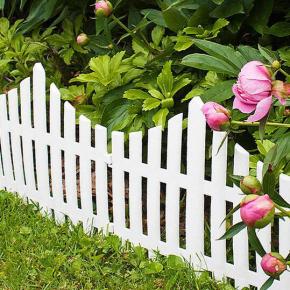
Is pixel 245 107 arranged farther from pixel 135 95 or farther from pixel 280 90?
pixel 135 95

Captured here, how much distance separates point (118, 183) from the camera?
3033mm

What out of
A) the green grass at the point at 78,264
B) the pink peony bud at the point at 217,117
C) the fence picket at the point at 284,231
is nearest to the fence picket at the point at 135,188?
the green grass at the point at 78,264

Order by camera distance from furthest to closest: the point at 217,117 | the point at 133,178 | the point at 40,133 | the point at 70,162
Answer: the point at 40,133 → the point at 70,162 → the point at 133,178 → the point at 217,117

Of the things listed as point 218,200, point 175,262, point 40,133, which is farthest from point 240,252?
point 40,133

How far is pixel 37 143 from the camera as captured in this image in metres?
3.41

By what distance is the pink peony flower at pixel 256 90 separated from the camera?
1.61 meters

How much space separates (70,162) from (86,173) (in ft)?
0.37

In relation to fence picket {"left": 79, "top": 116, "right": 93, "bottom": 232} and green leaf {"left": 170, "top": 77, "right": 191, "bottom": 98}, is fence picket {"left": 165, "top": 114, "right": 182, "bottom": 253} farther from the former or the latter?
fence picket {"left": 79, "top": 116, "right": 93, "bottom": 232}

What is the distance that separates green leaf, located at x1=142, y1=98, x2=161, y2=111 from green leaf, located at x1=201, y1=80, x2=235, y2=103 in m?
0.25

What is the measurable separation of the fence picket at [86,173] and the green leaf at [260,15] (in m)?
0.82

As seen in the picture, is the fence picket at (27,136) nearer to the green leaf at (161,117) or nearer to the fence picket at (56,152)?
the fence picket at (56,152)

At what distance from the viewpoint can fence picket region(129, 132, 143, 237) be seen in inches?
113

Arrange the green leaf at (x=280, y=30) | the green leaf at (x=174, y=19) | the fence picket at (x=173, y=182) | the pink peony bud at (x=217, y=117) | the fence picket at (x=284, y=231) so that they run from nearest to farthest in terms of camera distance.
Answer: the pink peony bud at (x=217, y=117) → the fence picket at (x=284, y=231) → the fence picket at (x=173, y=182) → the green leaf at (x=280, y=30) → the green leaf at (x=174, y=19)

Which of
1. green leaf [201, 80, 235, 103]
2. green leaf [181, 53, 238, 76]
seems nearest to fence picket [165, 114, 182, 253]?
green leaf [201, 80, 235, 103]
